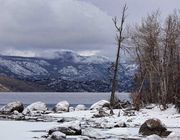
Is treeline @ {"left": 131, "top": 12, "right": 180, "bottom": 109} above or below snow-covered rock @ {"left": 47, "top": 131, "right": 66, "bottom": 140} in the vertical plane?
above

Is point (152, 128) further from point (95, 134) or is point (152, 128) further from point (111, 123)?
point (111, 123)

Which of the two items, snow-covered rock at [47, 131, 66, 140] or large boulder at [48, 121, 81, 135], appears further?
large boulder at [48, 121, 81, 135]

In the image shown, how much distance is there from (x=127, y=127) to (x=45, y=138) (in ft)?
27.9

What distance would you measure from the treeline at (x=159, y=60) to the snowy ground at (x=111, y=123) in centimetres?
233

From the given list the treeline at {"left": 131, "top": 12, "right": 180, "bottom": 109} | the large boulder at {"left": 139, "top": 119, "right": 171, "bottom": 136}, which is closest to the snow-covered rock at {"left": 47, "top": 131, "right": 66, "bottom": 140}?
A: the large boulder at {"left": 139, "top": 119, "right": 171, "bottom": 136}

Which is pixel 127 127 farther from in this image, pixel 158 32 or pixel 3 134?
pixel 158 32

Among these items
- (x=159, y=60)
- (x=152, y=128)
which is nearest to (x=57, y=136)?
(x=152, y=128)

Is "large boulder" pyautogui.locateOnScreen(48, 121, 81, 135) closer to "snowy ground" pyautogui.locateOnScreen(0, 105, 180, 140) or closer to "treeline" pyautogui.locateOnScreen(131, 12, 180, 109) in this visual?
"snowy ground" pyautogui.locateOnScreen(0, 105, 180, 140)

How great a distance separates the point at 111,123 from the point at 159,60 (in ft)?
37.8

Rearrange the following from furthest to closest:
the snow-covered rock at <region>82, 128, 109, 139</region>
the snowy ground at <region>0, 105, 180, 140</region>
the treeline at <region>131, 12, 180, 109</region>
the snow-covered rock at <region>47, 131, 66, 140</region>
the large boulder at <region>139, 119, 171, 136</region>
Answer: the treeline at <region>131, 12, 180, 109</region> → the large boulder at <region>139, 119, 171, 136</region> → the snowy ground at <region>0, 105, 180, 140</region> → the snow-covered rock at <region>82, 128, 109, 139</region> → the snow-covered rock at <region>47, 131, 66, 140</region>

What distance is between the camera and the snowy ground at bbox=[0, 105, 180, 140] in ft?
91.8

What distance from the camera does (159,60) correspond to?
45531mm

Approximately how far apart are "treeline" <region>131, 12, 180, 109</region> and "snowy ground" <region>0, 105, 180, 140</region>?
233 centimetres

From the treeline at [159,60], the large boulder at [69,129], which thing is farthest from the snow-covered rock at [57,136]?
the treeline at [159,60]
